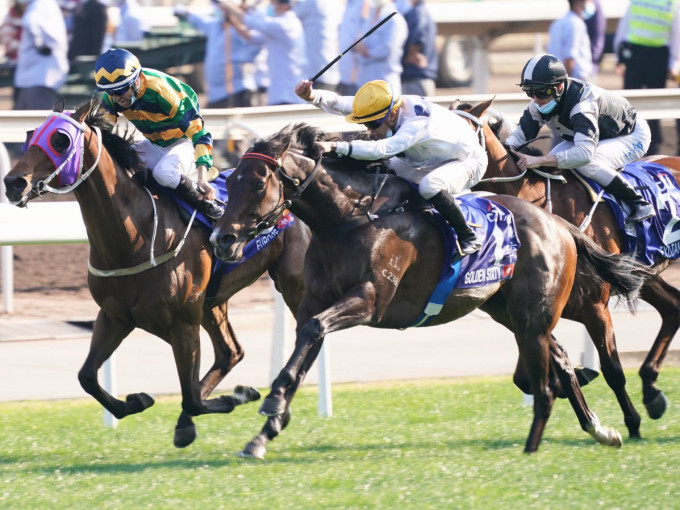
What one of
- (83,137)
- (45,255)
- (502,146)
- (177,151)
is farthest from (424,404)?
(45,255)

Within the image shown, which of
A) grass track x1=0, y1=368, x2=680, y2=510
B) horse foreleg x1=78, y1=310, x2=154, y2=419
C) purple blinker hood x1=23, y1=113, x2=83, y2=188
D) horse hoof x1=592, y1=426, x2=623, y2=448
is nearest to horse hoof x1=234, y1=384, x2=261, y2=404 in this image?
grass track x1=0, y1=368, x2=680, y2=510

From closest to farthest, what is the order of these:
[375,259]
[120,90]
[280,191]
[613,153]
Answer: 1. [280,191]
2. [375,259]
3. [120,90]
4. [613,153]

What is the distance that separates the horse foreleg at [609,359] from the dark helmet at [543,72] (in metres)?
1.27

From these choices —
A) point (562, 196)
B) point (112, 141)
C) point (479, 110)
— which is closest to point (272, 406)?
point (112, 141)

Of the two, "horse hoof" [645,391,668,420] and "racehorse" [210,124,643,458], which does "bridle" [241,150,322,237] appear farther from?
"horse hoof" [645,391,668,420]

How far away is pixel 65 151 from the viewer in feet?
20.4

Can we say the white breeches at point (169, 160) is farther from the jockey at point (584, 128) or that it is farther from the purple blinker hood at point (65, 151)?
the jockey at point (584, 128)

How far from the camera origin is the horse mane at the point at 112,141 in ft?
21.5

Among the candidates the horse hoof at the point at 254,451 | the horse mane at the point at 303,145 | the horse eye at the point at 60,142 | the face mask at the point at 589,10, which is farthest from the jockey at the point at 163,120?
the face mask at the point at 589,10

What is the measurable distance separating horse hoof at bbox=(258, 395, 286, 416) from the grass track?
305 mm

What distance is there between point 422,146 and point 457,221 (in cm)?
45

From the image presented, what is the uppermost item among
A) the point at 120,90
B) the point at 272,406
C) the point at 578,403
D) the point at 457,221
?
the point at 120,90

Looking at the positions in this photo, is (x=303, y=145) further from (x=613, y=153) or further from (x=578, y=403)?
(x=613, y=153)

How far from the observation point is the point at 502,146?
296 inches
